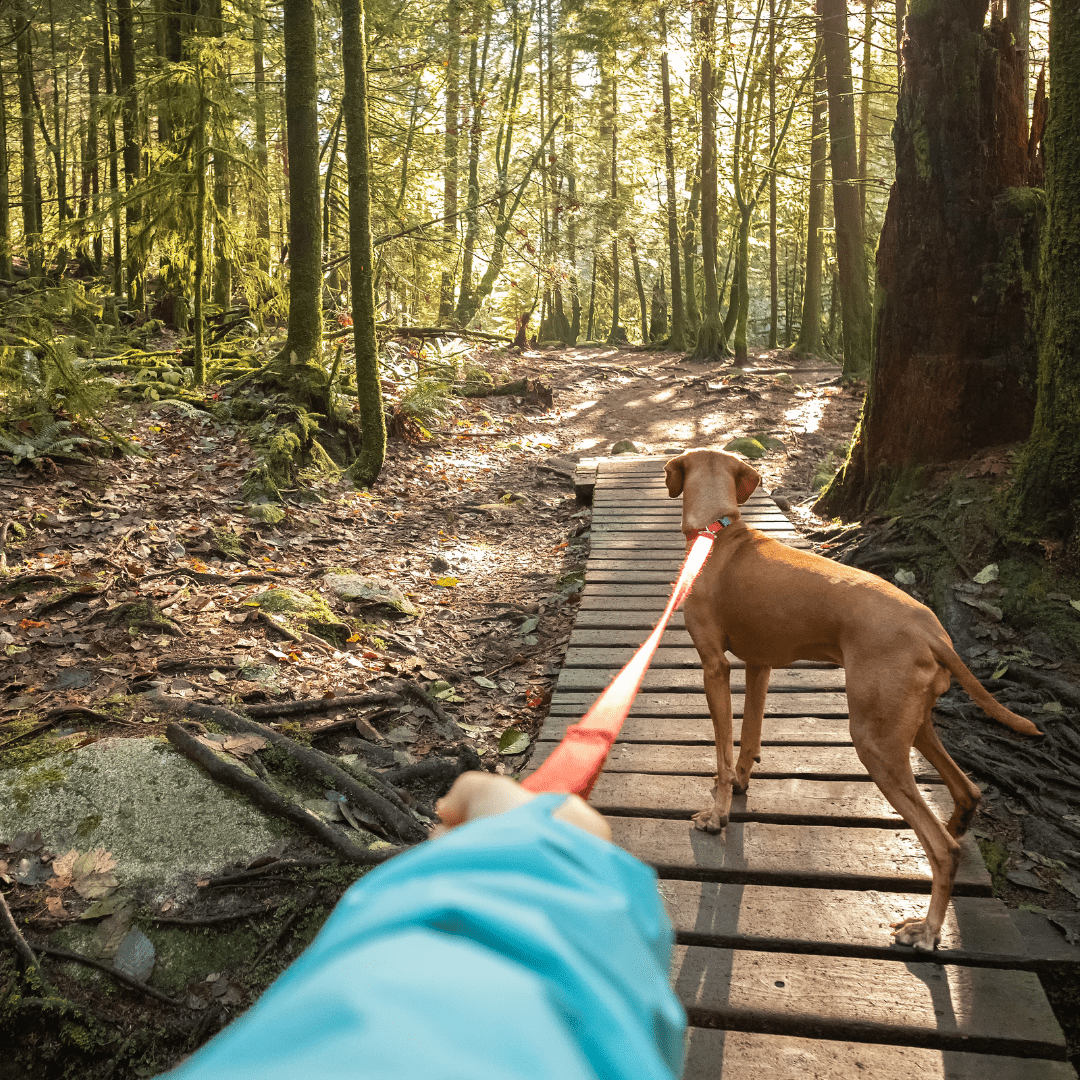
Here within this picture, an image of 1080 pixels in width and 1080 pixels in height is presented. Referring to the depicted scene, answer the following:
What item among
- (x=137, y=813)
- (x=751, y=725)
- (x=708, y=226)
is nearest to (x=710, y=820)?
(x=751, y=725)

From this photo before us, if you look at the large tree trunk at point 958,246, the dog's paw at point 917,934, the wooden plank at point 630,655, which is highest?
the large tree trunk at point 958,246

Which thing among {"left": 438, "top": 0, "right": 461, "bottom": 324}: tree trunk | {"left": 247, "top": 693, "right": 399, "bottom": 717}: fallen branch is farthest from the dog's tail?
{"left": 438, "top": 0, "right": 461, "bottom": 324}: tree trunk

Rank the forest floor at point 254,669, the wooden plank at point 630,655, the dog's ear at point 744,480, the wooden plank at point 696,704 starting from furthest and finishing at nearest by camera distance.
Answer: the wooden plank at point 630,655, the wooden plank at point 696,704, the dog's ear at point 744,480, the forest floor at point 254,669

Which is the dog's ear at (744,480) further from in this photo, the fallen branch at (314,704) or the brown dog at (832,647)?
the fallen branch at (314,704)

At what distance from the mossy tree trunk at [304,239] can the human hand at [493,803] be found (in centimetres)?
887

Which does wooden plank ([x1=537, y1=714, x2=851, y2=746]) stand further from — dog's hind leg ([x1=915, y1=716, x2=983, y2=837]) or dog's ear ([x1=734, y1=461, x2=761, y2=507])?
dog's ear ([x1=734, y1=461, x2=761, y2=507])

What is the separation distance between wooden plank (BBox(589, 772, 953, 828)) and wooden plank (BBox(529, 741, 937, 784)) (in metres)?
0.05

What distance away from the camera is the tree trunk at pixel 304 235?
9031 millimetres

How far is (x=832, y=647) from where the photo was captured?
2.92 metres

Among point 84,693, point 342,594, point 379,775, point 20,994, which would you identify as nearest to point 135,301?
point 342,594

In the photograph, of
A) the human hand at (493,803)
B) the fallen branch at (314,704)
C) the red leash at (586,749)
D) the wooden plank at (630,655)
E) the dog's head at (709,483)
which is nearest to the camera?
the human hand at (493,803)

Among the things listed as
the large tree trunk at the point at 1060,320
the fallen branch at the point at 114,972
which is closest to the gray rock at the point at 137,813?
the fallen branch at the point at 114,972

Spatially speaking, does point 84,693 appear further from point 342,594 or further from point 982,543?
point 982,543

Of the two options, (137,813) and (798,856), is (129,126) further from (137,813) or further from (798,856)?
(798,856)
